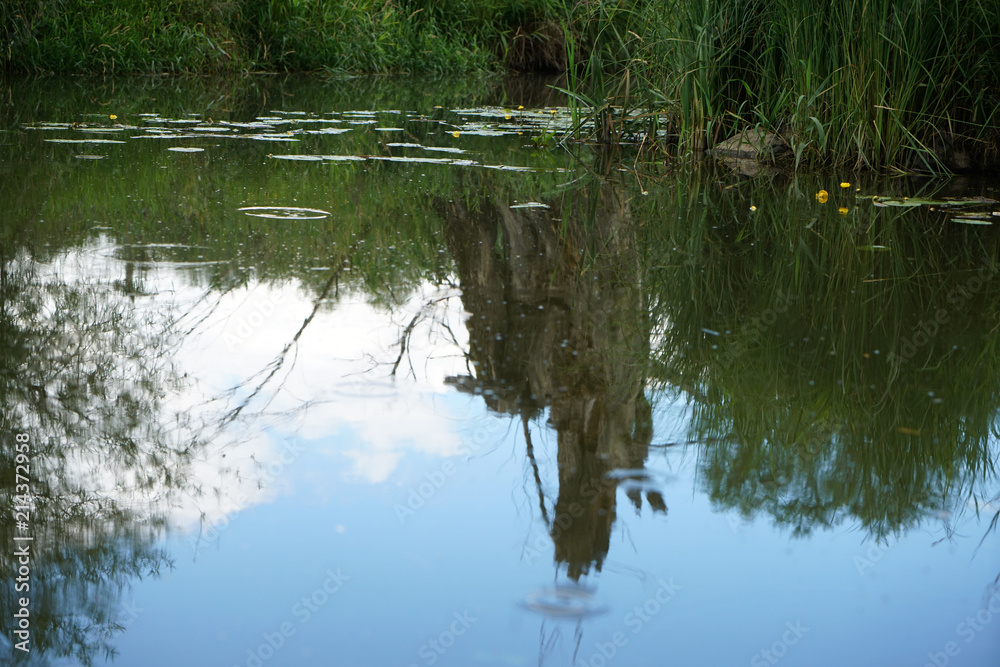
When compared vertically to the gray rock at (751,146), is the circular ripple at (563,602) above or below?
below

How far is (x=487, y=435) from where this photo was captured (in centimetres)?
239

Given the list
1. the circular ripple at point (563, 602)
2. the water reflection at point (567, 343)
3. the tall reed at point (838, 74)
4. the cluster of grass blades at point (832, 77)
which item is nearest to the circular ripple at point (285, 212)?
the water reflection at point (567, 343)

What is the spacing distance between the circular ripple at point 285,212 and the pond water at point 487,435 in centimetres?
3

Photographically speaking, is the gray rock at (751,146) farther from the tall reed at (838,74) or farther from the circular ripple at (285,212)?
the circular ripple at (285,212)

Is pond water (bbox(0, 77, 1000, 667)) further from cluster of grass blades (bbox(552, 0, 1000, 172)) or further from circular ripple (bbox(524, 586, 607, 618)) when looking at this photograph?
cluster of grass blades (bbox(552, 0, 1000, 172))

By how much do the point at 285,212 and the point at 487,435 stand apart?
2.44 meters

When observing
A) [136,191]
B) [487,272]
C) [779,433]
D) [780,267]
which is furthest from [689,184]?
[779,433]

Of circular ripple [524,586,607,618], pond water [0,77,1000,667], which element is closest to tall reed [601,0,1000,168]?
pond water [0,77,1000,667]

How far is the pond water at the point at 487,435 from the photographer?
1694mm

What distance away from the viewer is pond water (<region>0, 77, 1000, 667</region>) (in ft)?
5.56

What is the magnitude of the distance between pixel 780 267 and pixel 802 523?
79.9 inches

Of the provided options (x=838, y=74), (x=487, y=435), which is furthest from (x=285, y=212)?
(x=838, y=74)

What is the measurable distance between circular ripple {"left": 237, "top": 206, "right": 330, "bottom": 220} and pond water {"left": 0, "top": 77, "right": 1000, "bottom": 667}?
1.1 inches

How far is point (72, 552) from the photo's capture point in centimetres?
182
